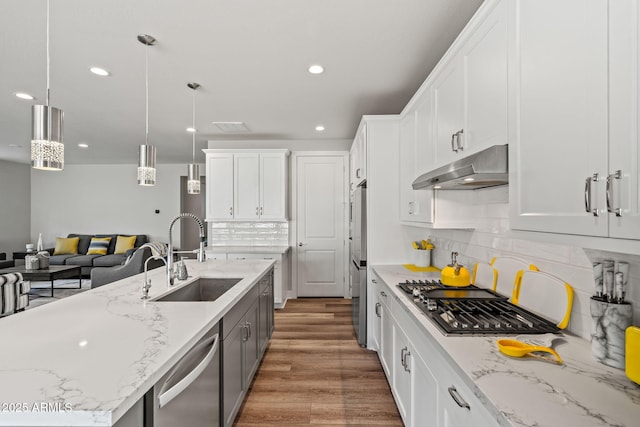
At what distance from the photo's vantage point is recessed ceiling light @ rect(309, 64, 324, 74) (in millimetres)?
2670

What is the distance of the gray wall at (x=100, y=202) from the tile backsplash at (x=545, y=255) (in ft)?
23.4

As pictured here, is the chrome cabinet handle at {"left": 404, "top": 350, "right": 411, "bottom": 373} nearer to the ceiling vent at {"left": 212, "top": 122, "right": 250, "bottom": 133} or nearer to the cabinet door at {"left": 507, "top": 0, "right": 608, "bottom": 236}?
the cabinet door at {"left": 507, "top": 0, "right": 608, "bottom": 236}

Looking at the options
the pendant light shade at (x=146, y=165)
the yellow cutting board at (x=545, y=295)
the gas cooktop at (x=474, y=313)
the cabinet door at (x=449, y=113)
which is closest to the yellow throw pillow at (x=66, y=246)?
the pendant light shade at (x=146, y=165)

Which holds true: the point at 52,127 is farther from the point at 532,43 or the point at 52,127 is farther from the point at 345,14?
the point at 532,43

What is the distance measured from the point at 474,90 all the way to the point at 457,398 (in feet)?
4.43

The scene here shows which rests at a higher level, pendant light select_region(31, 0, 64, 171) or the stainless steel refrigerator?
pendant light select_region(31, 0, 64, 171)

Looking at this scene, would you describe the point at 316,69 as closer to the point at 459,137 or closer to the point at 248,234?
the point at 459,137

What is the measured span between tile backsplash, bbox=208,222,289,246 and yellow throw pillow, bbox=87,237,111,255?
3.35 m

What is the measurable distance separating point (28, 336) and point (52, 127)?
89 centimetres

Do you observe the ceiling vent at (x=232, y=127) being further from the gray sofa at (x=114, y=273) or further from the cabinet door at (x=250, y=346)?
the cabinet door at (x=250, y=346)

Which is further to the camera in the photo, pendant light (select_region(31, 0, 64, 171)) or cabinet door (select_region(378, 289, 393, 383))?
cabinet door (select_region(378, 289, 393, 383))

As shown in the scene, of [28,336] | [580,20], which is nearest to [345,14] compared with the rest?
[580,20]

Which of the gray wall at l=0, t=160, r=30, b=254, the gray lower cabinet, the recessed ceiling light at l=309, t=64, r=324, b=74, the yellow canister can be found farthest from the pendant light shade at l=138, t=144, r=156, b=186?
the gray wall at l=0, t=160, r=30, b=254

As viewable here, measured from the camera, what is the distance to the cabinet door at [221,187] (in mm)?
4898
